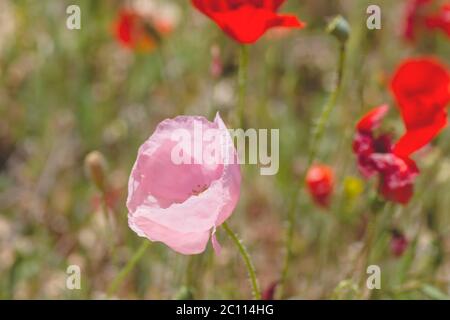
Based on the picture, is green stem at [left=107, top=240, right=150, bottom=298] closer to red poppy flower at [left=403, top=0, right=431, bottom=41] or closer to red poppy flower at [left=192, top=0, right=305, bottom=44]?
red poppy flower at [left=192, top=0, right=305, bottom=44]

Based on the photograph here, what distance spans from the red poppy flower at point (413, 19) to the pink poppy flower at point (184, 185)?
1.06m

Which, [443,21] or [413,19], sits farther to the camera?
[413,19]

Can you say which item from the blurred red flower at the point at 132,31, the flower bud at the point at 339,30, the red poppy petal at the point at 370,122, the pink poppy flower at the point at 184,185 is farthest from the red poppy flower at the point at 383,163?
the blurred red flower at the point at 132,31

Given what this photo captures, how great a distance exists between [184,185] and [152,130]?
44.7 inches

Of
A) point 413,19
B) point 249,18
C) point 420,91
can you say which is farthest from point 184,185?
point 413,19

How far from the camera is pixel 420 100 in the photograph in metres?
1.43

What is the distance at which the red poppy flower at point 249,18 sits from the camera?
51.7 inches

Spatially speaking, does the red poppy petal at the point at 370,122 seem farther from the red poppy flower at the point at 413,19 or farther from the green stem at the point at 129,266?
the red poppy flower at the point at 413,19

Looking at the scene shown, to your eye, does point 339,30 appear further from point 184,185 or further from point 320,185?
point 320,185

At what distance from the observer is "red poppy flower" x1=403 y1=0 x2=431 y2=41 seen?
2145 millimetres

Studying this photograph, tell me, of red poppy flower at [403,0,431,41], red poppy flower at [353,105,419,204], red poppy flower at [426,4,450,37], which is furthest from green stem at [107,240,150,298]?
red poppy flower at [403,0,431,41]

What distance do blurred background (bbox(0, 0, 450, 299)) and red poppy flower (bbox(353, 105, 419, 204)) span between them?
0.08 metres
